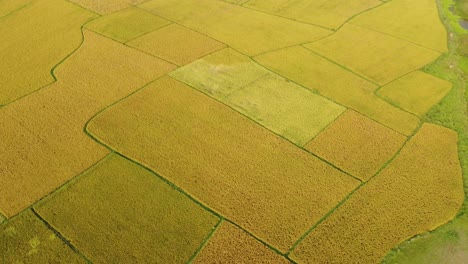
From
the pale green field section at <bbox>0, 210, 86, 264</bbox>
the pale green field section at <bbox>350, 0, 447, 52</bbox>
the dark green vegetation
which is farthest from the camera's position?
the pale green field section at <bbox>350, 0, 447, 52</bbox>

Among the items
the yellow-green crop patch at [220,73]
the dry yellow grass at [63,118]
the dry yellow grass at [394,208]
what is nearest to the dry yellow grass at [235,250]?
the dry yellow grass at [394,208]

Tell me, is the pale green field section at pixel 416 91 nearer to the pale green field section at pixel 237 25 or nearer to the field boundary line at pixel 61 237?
the pale green field section at pixel 237 25

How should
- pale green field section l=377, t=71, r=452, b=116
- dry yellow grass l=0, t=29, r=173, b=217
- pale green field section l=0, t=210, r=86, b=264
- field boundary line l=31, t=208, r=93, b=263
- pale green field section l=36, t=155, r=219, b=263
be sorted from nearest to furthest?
pale green field section l=0, t=210, r=86, b=264 < field boundary line l=31, t=208, r=93, b=263 < pale green field section l=36, t=155, r=219, b=263 < dry yellow grass l=0, t=29, r=173, b=217 < pale green field section l=377, t=71, r=452, b=116

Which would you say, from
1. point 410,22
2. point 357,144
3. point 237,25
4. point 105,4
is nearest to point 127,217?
point 357,144

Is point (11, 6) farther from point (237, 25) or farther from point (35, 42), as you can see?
point (237, 25)

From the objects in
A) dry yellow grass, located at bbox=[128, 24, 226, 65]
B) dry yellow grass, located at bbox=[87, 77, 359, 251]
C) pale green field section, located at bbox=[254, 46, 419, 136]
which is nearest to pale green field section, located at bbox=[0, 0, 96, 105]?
dry yellow grass, located at bbox=[128, 24, 226, 65]

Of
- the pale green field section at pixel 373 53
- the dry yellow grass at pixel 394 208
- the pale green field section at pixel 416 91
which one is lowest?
the dry yellow grass at pixel 394 208

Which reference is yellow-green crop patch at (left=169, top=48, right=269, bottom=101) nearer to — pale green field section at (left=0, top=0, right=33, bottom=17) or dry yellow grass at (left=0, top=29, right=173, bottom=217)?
dry yellow grass at (left=0, top=29, right=173, bottom=217)
